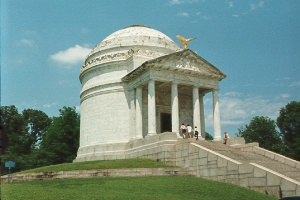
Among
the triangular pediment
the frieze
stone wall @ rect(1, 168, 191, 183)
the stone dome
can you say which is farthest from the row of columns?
stone wall @ rect(1, 168, 191, 183)

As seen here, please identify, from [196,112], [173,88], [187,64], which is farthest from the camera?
[187,64]

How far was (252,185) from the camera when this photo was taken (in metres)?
17.2

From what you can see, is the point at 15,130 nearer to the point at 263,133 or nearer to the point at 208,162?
the point at 263,133

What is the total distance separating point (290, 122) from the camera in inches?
2094

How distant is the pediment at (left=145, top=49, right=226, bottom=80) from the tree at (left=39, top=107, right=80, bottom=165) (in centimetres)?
2482

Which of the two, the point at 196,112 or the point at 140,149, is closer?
the point at 140,149

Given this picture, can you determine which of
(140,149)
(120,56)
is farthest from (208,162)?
(120,56)

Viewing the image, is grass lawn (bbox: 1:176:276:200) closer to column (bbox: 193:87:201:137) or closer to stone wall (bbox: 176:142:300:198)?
stone wall (bbox: 176:142:300:198)

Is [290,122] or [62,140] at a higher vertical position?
[290,122]

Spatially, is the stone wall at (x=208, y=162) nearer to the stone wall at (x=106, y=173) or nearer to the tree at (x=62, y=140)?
the stone wall at (x=106, y=173)

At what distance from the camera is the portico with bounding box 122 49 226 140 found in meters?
30.0

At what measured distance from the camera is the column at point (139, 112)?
31016 millimetres

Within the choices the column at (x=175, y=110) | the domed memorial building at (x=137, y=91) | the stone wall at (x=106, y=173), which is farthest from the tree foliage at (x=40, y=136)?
the stone wall at (x=106, y=173)

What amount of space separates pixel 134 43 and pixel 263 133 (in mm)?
35063
